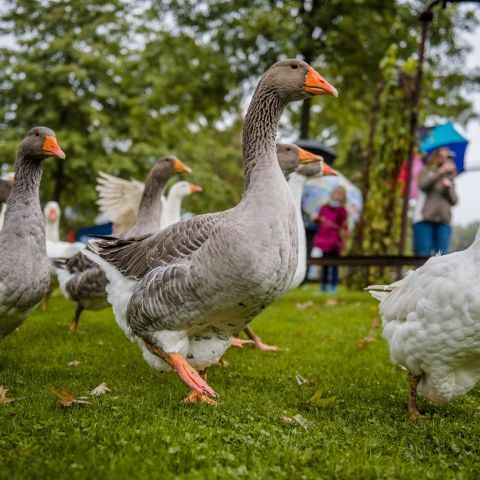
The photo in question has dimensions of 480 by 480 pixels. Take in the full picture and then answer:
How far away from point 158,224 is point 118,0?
1498 centimetres

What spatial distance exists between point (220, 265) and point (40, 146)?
2.54 meters

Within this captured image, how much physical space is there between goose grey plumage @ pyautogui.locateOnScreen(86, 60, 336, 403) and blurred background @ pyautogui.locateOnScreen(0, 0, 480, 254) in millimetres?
10079

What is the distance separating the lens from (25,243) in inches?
201

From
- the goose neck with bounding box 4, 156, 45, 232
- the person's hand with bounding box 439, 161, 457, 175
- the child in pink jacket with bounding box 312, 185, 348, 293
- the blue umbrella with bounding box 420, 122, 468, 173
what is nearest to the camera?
the goose neck with bounding box 4, 156, 45, 232

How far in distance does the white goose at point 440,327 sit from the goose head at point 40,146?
3.21 meters

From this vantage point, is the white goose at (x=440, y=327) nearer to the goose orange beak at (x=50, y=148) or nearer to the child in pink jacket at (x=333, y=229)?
the goose orange beak at (x=50, y=148)

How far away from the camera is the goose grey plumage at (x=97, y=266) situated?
6.98m

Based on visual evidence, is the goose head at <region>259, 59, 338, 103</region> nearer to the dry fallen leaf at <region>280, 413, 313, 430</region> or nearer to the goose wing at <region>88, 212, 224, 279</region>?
the goose wing at <region>88, 212, 224, 279</region>

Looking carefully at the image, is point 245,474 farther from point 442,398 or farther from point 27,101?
point 27,101

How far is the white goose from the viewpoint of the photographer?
3.89 m

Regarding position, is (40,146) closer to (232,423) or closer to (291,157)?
(291,157)

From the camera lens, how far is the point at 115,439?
10.7ft

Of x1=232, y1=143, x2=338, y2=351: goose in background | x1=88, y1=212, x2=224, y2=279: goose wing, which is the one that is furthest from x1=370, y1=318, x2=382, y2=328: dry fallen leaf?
x1=88, y1=212, x2=224, y2=279: goose wing

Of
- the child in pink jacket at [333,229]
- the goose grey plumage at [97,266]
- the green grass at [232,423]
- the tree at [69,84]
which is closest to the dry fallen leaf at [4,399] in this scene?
the green grass at [232,423]
